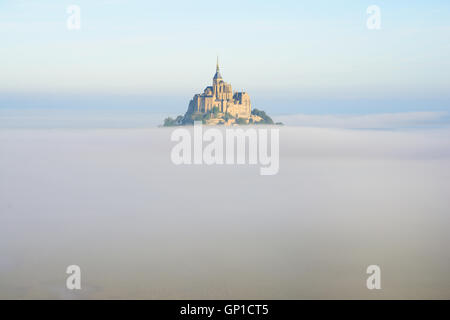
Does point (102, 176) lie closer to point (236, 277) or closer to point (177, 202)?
point (177, 202)

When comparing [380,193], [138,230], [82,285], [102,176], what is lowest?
[82,285]

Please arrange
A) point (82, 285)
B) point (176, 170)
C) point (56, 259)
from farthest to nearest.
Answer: point (176, 170) < point (56, 259) < point (82, 285)

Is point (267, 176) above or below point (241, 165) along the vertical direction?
below

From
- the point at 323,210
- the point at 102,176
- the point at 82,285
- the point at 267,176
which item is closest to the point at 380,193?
the point at 323,210

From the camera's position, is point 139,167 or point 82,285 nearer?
point 82,285
